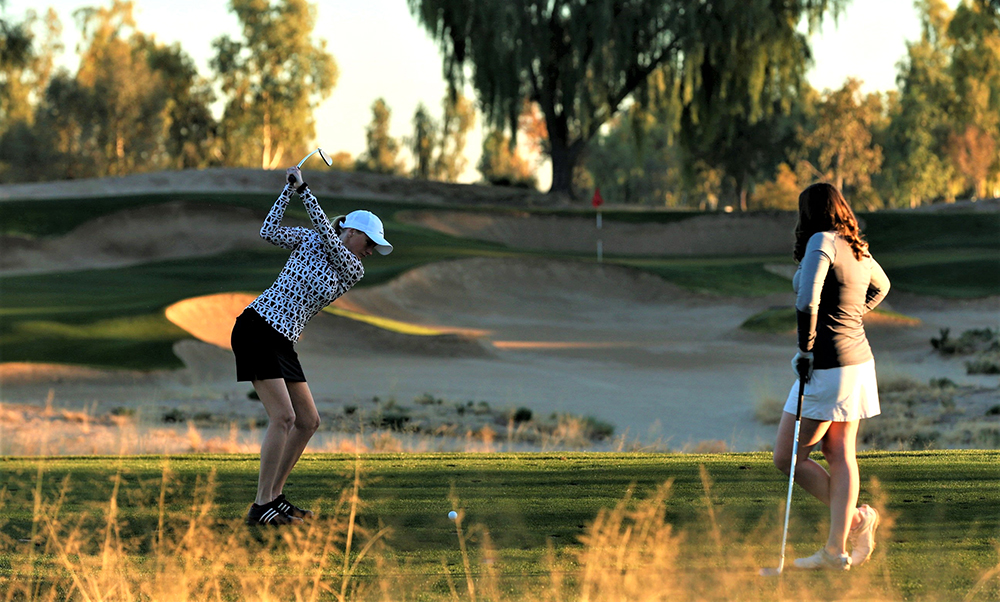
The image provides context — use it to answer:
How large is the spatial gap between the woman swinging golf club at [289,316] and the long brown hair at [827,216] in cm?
227

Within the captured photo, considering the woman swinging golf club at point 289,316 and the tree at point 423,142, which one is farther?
the tree at point 423,142

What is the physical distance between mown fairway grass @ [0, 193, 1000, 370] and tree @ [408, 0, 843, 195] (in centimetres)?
579

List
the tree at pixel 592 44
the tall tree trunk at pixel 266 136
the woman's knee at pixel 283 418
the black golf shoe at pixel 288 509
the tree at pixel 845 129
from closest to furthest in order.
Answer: the woman's knee at pixel 283 418, the black golf shoe at pixel 288 509, the tree at pixel 592 44, the tree at pixel 845 129, the tall tree trunk at pixel 266 136

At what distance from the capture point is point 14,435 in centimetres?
1302

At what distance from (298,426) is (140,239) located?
34715 mm

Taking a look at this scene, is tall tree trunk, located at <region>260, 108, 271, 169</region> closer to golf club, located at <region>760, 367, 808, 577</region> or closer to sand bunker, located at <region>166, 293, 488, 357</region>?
sand bunker, located at <region>166, 293, 488, 357</region>

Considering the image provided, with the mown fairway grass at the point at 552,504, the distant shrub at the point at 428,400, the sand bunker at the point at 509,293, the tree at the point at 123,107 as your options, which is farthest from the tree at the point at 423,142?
the mown fairway grass at the point at 552,504

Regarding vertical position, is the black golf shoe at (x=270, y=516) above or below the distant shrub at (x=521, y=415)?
above

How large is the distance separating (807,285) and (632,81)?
42.2 meters

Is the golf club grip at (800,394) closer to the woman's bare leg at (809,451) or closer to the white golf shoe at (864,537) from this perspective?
the woman's bare leg at (809,451)

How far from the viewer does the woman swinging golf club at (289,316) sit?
19.2ft

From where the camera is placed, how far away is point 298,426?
242 inches

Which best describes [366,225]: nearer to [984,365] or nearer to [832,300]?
[832,300]

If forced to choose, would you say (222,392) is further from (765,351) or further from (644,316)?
(644,316)
